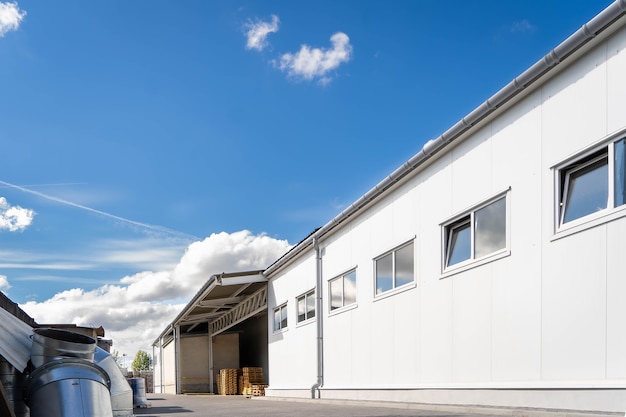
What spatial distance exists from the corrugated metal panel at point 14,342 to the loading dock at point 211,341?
18109mm

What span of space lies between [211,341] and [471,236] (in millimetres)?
28824

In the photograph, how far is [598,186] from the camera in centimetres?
723

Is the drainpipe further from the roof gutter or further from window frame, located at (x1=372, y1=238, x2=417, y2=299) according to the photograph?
window frame, located at (x1=372, y1=238, x2=417, y2=299)

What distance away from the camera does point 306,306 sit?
18062 millimetres

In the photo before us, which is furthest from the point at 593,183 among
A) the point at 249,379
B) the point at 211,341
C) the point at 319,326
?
the point at 211,341

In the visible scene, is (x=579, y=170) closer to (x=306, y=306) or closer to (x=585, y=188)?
(x=585, y=188)

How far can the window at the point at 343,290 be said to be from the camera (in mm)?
14602

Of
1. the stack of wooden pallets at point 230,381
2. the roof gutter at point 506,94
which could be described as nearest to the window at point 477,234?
the roof gutter at point 506,94

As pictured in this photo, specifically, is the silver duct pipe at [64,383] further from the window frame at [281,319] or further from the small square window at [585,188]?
the window frame at [281,319]

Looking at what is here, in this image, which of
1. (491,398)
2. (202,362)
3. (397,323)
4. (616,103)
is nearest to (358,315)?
(397,323)

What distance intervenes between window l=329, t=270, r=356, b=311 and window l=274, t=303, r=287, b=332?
15.6 ft

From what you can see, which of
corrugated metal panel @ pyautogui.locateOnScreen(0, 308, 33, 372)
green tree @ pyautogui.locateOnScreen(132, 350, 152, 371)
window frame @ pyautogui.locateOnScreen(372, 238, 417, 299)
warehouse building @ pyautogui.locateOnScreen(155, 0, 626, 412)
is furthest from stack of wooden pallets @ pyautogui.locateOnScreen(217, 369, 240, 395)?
green tree @ pyautogui.locateOnScreen(132, 350, 152, 371)

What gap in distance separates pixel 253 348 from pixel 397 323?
22605 millimetres

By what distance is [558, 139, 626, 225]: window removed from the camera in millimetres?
6910
